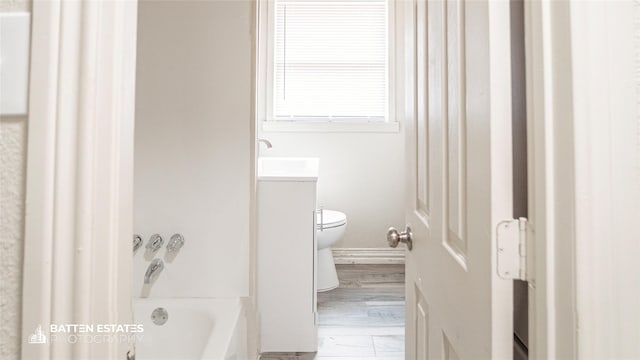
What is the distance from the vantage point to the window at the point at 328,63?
3.23 metres

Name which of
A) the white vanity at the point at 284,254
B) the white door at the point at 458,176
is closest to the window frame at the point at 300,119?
the white vanity at the point at 284,254

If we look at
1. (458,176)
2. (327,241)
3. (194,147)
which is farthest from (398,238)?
(327,241)

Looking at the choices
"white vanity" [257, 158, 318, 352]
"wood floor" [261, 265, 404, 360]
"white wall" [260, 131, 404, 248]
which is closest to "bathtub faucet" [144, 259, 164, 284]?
"white vanity" [257, 158, 318, 352]

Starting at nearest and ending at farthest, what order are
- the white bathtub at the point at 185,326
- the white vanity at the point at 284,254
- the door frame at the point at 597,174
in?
the door frame at the point at 597,174, the white bathtub at the point at 185,326, the white vanity at the point at 284,254

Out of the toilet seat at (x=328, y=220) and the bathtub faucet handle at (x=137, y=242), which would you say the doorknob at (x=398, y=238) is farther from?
the toilet seat at (x=328, y=220)

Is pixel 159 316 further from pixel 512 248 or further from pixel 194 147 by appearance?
pixel 512 248

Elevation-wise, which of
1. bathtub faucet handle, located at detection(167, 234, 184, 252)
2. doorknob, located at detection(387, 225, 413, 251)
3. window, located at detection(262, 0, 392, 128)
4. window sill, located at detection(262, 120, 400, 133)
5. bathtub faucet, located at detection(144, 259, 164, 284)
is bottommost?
bathtub faucet, located at detection(144, 259, 164, 284)

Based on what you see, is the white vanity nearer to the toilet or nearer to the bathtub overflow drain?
the bathtub overflow drain

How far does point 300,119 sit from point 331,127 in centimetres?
27

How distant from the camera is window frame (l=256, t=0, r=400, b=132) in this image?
3.19 meters

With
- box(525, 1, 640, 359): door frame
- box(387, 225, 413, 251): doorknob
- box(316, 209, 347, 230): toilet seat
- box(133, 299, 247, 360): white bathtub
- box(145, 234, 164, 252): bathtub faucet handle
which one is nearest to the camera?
box(525, 1, 640, 359): door frame

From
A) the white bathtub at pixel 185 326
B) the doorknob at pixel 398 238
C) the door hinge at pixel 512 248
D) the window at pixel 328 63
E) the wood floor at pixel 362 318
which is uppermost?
the window at pixel 328 63

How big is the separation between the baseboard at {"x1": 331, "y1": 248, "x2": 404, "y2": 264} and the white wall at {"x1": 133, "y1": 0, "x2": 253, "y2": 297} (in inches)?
63.9

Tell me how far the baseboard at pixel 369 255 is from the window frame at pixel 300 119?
99 cm
